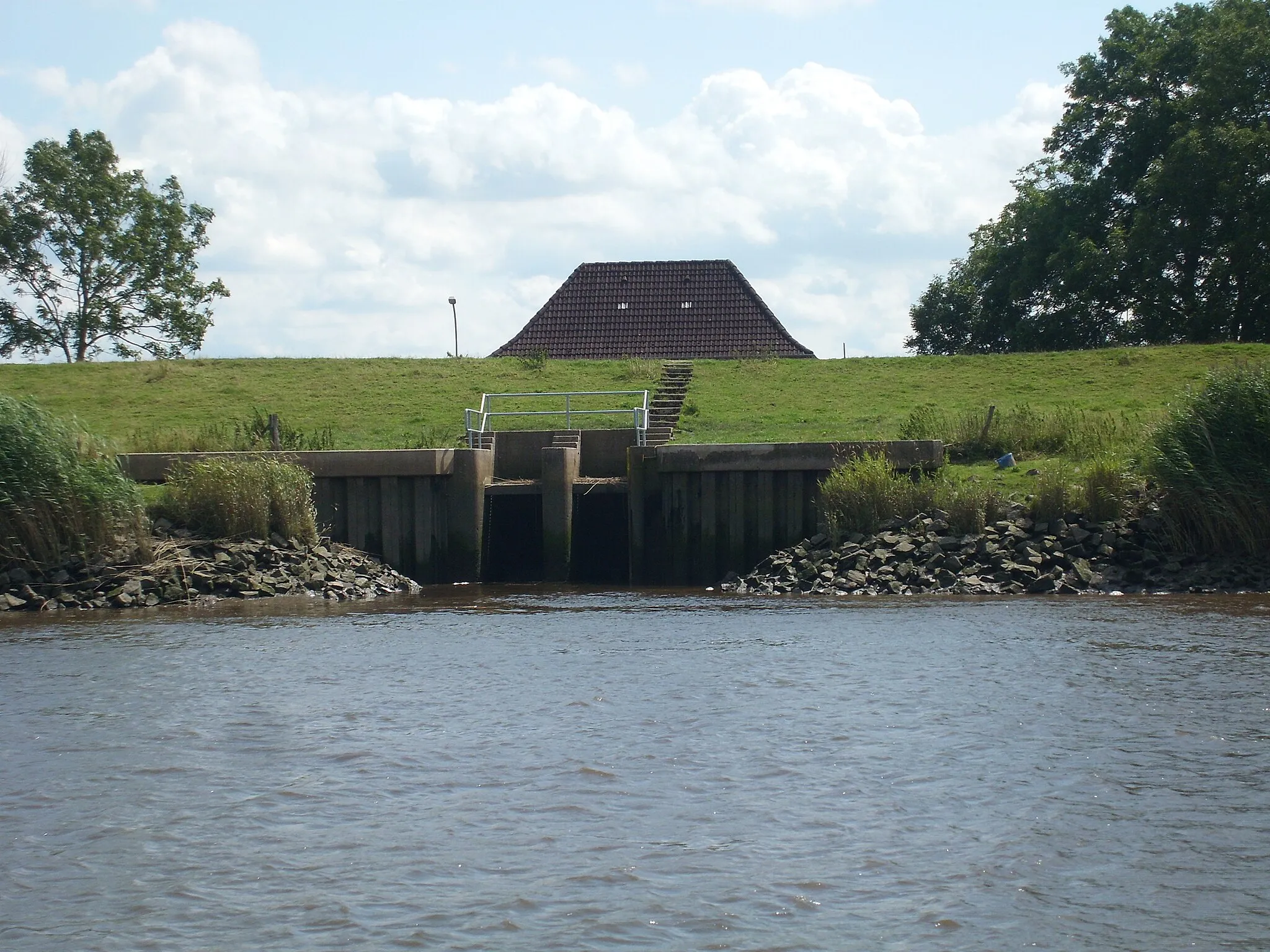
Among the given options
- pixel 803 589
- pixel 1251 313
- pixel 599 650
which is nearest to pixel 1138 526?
pixel 803 589

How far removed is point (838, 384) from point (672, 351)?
13.2m

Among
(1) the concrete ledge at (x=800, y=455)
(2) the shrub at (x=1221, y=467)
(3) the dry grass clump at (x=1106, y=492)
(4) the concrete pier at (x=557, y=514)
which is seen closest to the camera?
(2) the shrub at (x=1221, y=467)

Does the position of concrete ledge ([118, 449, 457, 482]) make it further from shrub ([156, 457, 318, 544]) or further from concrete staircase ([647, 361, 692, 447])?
concrete staircase ([647, 361, 692, 447])

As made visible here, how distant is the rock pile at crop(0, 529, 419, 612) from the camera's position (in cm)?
2080

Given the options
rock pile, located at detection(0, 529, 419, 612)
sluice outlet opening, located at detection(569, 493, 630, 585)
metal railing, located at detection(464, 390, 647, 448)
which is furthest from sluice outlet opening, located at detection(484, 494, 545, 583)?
rock pile, located at detection(0, 529, 419, 612)

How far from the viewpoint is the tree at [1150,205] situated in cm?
4241

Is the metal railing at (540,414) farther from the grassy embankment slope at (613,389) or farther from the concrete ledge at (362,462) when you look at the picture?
the concrete ledge at (362,462)

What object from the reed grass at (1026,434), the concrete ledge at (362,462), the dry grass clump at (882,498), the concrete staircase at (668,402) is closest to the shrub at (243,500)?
the concrete ledge at (362,462)

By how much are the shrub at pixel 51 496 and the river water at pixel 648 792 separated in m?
4.92

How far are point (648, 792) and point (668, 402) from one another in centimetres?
2320

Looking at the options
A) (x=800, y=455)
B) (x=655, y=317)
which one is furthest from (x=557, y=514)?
(x=655, y=317)

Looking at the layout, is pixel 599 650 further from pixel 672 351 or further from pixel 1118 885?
pixel 672 351

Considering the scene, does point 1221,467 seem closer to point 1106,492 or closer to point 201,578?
point 1106,492

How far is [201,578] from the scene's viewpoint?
70.5 feet
